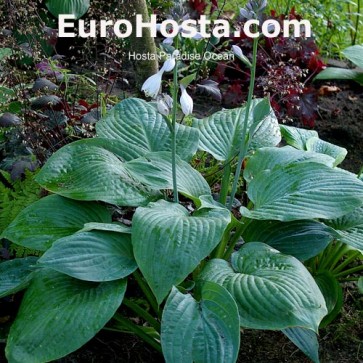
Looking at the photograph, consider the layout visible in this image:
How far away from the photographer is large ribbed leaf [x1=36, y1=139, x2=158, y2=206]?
2.37 m

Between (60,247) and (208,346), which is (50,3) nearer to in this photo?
(60,247)

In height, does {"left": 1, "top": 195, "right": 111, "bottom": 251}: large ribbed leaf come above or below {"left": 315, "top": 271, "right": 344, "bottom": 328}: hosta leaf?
above

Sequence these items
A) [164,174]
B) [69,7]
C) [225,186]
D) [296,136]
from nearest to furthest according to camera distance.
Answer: [164,174]
[225,186]
[296,136]
[69,7]

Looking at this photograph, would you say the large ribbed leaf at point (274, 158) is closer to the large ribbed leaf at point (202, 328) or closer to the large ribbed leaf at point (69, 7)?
the large ribbed leaf at point (202, 328)

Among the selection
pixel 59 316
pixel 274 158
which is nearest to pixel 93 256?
pixel 59 316

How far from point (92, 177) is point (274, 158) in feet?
2.25

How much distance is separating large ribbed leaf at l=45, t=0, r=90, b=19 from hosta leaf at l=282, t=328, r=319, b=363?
2.54 meters

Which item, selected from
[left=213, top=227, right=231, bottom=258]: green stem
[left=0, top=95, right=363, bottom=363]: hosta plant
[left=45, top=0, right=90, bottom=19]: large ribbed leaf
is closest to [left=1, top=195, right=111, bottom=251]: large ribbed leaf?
[left=0, top=95, right=363, bottom=363]: hosta plant

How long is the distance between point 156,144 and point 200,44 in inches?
68.2

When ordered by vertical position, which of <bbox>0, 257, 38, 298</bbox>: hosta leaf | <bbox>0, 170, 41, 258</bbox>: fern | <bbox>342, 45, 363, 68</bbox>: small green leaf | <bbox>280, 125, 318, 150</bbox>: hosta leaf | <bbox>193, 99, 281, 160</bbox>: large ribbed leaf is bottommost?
<bbox>0, 257, 38, 298</bbox>: hosta leaf

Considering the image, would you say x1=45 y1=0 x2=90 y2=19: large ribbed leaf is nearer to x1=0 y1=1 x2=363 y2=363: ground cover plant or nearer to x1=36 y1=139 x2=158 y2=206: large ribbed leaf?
x1=0 y1=1 x2=363 y2=363: ground cover plant

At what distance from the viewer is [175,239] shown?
6.83ft

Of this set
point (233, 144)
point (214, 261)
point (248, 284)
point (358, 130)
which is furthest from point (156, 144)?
point (358, 130)

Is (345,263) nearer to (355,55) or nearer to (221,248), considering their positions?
(221,248)
